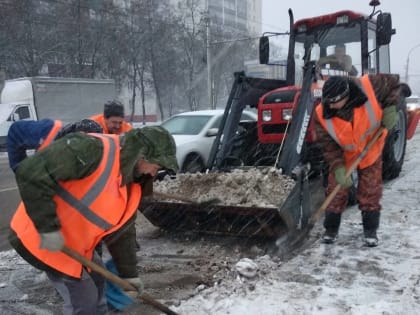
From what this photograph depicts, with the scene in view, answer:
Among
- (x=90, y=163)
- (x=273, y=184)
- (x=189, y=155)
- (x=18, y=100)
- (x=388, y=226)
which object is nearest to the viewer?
(x=90, y=163)

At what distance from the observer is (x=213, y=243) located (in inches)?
199

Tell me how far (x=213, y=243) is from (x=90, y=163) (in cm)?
302

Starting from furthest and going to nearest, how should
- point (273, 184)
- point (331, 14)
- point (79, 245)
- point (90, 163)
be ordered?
point (331, 14)
point (273, 184)
point (79, 245)
point (90, 163)

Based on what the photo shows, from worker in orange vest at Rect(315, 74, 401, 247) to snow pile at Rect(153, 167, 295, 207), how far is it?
1.69 feet

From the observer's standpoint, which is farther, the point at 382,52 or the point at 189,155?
the point at 189,155

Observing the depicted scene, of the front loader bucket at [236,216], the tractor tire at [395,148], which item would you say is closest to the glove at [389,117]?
the front loader bucket at [236,216]

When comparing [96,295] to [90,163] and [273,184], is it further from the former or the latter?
[273,184]

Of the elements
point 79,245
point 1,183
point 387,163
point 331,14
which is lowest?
point 1,183

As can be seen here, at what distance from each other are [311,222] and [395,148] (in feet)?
Result: 11.6

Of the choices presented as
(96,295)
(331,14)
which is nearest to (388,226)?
(331,14)

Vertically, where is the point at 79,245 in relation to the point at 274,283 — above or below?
above

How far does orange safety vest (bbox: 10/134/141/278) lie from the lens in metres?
2.28

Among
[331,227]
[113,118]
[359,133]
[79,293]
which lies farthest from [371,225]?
[79,293]

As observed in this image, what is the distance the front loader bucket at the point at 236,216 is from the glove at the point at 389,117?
3.10 ft
